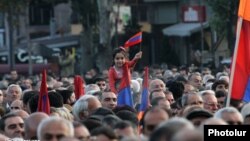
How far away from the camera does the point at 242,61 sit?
15875 millimetres

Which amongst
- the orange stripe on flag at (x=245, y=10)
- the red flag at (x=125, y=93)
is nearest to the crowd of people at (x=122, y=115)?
the red flag at (x=125, y=93)

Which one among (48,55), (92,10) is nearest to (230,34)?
(92,10)

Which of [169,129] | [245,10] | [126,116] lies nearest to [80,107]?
[126,116]

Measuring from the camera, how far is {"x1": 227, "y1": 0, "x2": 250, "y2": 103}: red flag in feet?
51.2

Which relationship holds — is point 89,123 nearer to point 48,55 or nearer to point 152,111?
point 152,111

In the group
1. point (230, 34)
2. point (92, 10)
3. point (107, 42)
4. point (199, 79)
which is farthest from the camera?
point (92, 10)

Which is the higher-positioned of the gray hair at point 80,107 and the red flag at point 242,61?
the red flag at point 242,61

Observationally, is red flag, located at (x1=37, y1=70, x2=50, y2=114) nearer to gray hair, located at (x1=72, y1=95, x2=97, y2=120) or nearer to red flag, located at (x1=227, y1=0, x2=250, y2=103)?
gray hair, located at (x1=72, y1=95, x2=97, y2=120)

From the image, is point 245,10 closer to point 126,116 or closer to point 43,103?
point 126,116

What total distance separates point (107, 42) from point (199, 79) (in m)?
23.3

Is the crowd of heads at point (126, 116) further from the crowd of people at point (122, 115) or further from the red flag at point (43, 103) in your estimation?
the red flag at point (43, 103)

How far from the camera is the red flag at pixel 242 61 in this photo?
15617 mm

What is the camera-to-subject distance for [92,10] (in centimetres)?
5294

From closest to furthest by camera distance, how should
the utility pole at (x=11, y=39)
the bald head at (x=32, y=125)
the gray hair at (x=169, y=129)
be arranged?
the gray hair at (x=169, y=129)
the bald head at (x=32, y=125)
the utility pole at (x=11, y=39)
